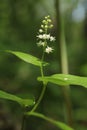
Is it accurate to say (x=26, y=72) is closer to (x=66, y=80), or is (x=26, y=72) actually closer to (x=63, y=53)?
(x=63, y=53)

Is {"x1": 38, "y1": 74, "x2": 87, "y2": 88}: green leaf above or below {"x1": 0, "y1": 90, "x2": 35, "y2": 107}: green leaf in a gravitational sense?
above

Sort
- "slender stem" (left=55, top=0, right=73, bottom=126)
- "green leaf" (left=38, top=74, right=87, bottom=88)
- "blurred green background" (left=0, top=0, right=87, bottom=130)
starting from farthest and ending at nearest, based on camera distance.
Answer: "blurred green background" (left=0, top=0, right=87, bottom=130)
"slender stem" (left=55, top=0, right=73, bottom=126)
"green leaf" (left=38, top=74, right=87, bottom=88)

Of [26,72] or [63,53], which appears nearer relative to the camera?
[63,53]

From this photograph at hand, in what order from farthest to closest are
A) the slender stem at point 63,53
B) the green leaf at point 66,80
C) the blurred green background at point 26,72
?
the blurred green background at point 26,72 → the slender stem at point 63,53 → the green leaf at point 66,80

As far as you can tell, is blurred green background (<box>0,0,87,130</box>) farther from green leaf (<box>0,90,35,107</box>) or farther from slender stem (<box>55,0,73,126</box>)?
green leaf (<box>0,90,35,107</box>)

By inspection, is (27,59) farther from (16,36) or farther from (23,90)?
(16,36)

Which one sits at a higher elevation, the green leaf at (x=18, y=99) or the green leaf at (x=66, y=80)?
the green leaf at (x=66, y=80)

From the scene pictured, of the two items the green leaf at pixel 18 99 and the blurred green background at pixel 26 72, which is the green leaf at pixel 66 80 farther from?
the blurred green background at pixel 26 72

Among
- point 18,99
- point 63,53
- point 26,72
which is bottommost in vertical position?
point 26,72

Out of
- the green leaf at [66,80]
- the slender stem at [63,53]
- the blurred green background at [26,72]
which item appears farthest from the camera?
the blurred green background at [26,72]

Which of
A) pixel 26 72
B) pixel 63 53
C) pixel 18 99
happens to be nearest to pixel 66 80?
pixel 18 99

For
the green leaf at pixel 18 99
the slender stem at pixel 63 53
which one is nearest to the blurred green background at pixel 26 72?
the slender stem at pixel 63 53

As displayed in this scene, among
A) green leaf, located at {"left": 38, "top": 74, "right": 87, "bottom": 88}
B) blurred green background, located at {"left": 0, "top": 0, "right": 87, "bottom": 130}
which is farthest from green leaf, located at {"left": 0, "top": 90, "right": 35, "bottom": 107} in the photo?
blurred green background, located at {"left": 0, "top": 0, "right": 87, "bottom": 130}
